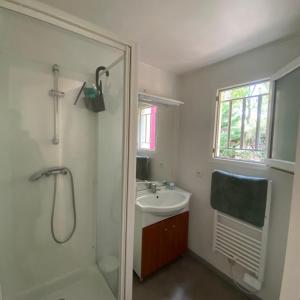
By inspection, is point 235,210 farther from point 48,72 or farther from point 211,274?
point 48,72

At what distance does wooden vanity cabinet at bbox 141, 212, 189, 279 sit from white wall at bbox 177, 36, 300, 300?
23 cm

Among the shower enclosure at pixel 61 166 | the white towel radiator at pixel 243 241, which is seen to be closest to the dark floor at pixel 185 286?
the white towel radiator at pixel 243 241

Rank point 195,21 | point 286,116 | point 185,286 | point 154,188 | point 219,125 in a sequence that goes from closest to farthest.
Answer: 1. point 195,21
2. point 286,116
3. point 185,286
4. point 219,125
5. point 154,188

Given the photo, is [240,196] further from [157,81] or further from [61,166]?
[61,166]

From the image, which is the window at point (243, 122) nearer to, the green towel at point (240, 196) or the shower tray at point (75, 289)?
the green towel at point (240, 196)

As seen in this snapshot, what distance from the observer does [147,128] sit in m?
2.04

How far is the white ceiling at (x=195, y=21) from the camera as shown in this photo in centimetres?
112

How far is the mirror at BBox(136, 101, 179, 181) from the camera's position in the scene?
79.5 inches

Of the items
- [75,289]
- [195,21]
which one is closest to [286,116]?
[195,21]

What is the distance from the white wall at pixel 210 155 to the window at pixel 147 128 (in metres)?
0.43

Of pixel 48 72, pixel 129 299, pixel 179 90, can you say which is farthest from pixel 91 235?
pixel 179 90

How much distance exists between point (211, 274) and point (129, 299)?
42.0 inches

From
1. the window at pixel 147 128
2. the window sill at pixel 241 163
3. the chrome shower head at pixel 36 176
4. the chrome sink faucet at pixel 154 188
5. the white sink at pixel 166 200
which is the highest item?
the window at pixel 147 128

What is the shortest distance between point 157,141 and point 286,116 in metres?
1.25
